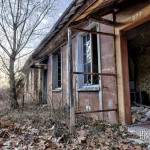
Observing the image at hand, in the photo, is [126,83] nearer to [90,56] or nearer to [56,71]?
[90,56]

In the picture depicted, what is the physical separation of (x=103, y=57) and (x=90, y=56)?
3.76 ft

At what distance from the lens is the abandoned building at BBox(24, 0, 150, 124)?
5.62m

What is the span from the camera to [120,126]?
5539 mm

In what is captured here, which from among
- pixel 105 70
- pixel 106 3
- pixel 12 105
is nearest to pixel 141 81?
pixel 105 70

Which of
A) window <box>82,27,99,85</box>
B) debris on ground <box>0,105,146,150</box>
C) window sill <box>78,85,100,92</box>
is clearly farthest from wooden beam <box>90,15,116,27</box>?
debris on ground <box>0,105,146,150</box>

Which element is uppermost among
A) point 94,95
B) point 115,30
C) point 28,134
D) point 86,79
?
point 115,30

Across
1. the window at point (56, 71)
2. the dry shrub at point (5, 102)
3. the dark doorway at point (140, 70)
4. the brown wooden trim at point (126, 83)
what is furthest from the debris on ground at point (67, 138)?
the window at point (56, 71)

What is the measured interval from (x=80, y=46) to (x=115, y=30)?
2.50 meters

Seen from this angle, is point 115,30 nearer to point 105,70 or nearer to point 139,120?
point 105,70

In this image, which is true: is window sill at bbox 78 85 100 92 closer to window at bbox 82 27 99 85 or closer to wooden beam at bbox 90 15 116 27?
window at bbox 82 27 99 85

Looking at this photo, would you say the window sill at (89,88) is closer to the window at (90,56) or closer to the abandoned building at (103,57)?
the abandoned building at (103,57)

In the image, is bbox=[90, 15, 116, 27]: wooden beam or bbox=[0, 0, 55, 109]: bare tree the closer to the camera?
bbox=[90, 15, 116, 27]: wooden beam

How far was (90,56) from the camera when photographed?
7781 mm

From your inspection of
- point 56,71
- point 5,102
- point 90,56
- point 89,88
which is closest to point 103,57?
point 90,56
